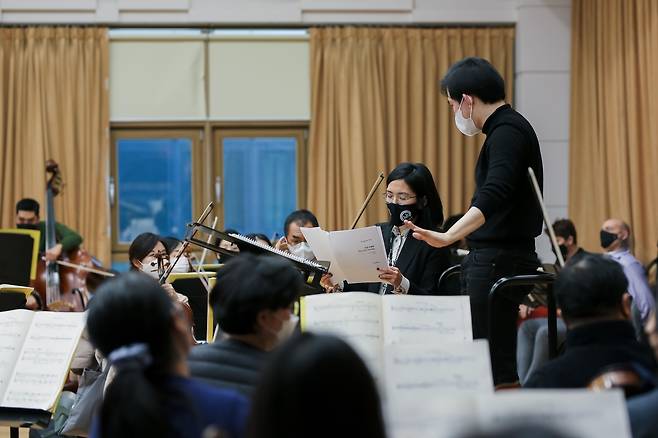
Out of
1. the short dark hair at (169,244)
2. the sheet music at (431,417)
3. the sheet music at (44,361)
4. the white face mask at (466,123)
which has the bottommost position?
the sheet music at (44,361)

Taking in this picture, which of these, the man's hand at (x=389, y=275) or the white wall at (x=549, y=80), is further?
the white wall at (x=549, y=80)

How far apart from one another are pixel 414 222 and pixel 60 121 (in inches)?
196

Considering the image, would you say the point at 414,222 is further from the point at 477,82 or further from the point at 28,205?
the point at 28,205

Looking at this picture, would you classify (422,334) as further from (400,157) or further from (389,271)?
(400,157)

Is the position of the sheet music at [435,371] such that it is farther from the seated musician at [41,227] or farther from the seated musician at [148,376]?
the seated musician at [41,227]

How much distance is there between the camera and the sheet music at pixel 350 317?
2748 millimetres

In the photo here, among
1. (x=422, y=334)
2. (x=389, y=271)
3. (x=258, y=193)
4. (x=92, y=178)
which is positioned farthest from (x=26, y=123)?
(x=422, y=334)

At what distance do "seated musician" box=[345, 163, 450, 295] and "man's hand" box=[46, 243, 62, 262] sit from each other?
3.44m

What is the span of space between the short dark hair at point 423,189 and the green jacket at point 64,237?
3829 mm

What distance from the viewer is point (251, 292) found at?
7.66ft

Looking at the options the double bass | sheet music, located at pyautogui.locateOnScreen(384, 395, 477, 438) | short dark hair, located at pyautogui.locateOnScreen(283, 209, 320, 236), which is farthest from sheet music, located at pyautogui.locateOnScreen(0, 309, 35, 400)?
the double bass

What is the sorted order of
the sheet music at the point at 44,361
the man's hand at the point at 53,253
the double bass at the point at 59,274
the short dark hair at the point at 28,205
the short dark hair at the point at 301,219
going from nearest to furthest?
the sheet music at the point at 44,361 → the short dark hair at the point at 301,219 → the double bass at the point at 59,274 → the man's hand at the point at 53,253 → the short dark hair at the point at 28,205

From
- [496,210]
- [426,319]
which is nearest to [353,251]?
[496,210]

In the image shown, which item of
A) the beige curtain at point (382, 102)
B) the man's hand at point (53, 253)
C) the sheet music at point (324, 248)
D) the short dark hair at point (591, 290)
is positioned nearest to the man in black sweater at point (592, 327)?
the short dark hair at point (591, 290)
